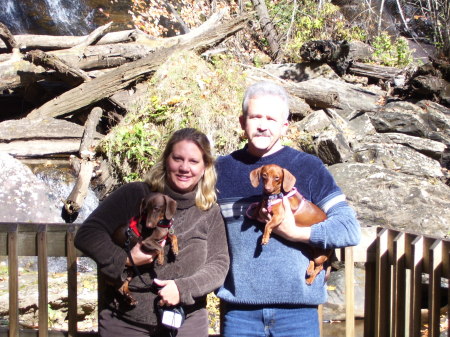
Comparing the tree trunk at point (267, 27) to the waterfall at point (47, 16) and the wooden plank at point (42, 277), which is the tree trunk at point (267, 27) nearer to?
the waterfall at point (47, 16)

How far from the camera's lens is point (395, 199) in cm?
834

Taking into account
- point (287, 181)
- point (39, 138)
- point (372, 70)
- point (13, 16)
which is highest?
point (13, 16)

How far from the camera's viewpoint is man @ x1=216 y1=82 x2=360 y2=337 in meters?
2.71

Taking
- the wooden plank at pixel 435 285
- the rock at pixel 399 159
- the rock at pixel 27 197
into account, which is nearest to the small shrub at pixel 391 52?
the rock at pixel 399 159

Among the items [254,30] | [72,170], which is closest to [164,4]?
[254,30]

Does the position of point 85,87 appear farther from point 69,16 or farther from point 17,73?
point 69,16

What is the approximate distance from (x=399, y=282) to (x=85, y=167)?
21.3 feet

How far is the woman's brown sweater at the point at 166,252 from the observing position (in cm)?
267

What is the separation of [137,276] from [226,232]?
1.63ft

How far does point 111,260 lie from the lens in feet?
8.68

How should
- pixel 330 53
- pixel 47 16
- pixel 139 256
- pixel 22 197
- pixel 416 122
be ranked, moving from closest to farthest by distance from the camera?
1. pixel 139 256
2. pixel 22 197
3. pixel 416 122
4. pixel 330 53
5. pixel 47 16

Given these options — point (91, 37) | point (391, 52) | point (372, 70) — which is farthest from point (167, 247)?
point (391, 52)

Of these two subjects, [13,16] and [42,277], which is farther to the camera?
[13,16]

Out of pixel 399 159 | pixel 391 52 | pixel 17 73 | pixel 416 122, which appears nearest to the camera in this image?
pixel 17 73
